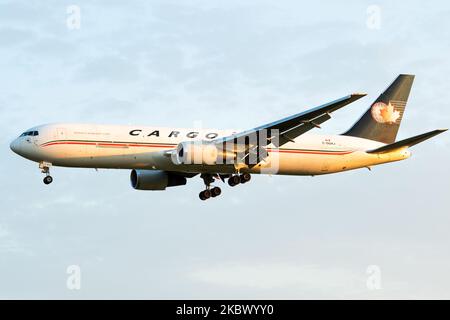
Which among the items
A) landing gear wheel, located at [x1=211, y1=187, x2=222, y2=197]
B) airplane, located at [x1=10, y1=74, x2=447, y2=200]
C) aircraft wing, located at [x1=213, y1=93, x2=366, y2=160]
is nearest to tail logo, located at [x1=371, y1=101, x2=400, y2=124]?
airplane, located at [x1=10, y1=74, x2=447, y2=200]

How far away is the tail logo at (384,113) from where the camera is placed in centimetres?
7050

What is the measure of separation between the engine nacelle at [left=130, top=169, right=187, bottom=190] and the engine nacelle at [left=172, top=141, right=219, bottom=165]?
7.18m

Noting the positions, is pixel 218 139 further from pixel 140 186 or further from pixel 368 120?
pixel 368 120

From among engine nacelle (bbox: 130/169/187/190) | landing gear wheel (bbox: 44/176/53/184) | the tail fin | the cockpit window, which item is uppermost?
the tail fin

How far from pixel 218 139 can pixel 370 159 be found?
1124cm

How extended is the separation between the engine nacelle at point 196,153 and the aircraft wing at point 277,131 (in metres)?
0.74

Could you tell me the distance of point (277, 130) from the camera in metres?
61.3

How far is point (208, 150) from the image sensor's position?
61.4m

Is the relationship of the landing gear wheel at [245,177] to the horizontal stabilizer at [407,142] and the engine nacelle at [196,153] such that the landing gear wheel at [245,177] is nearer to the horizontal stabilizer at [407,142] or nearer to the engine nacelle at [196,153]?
the engine nacelle at [196,153]

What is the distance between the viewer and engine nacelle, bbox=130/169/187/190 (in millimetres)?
68250

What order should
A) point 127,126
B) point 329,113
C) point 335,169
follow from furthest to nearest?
point 335,169 < point 127,126 < point 329,113

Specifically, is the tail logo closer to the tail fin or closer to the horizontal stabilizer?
the tail fin

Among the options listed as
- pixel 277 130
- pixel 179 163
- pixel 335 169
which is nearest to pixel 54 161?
pixel 179 163

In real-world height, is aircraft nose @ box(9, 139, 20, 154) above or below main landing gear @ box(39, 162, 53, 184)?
above
